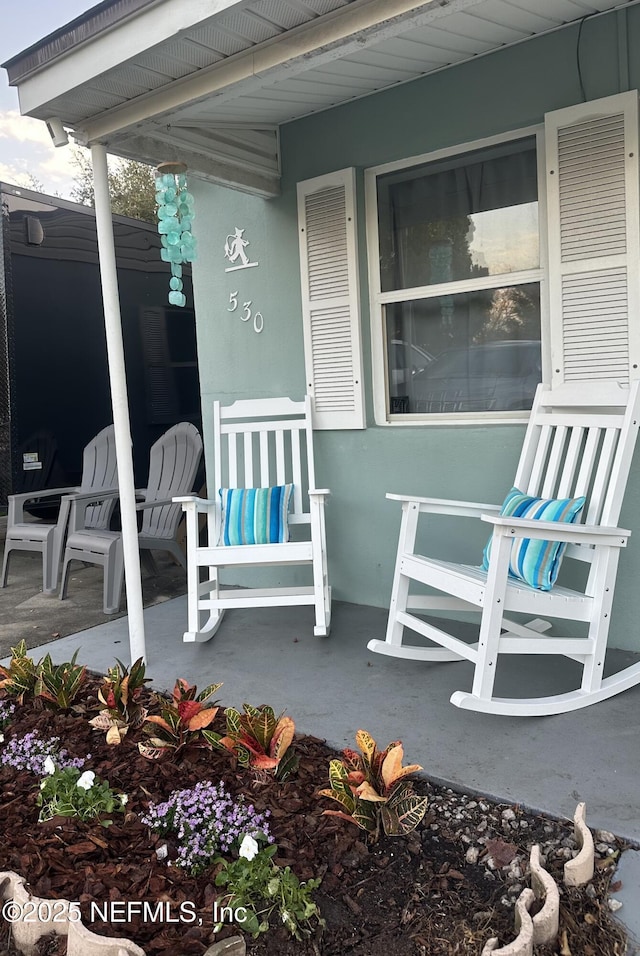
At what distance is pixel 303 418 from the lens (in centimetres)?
395

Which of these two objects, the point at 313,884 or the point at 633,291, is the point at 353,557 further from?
the point at 313,884

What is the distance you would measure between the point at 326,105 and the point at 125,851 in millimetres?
3185

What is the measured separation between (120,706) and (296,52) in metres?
2.10

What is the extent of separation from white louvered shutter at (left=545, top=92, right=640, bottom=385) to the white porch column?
1.72 meters

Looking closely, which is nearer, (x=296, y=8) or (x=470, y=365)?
(x=296, y=8)

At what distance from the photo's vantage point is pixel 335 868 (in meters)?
1.69

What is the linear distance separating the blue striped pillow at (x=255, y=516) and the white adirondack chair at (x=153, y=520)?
2.88 feet

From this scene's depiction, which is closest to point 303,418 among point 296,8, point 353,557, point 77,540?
point 353,557

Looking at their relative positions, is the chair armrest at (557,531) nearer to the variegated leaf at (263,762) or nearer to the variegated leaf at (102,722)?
the variegated leaf at (263,762)

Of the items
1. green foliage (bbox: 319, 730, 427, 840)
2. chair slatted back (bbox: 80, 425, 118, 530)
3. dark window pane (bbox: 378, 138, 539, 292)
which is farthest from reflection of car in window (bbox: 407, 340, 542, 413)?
chair slatted back (bbox: 80, 425, 118, 530)

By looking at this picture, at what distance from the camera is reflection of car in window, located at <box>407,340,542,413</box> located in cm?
320

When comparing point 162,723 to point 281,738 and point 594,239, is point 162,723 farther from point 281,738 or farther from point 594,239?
point 594,239

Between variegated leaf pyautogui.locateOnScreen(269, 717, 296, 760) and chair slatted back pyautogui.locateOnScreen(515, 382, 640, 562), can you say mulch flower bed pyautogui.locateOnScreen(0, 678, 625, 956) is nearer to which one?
variegated leaf pyautogui.locateOnScreen(269, 717, 296, 760)

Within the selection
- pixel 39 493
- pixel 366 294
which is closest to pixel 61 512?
pixel 39 493
